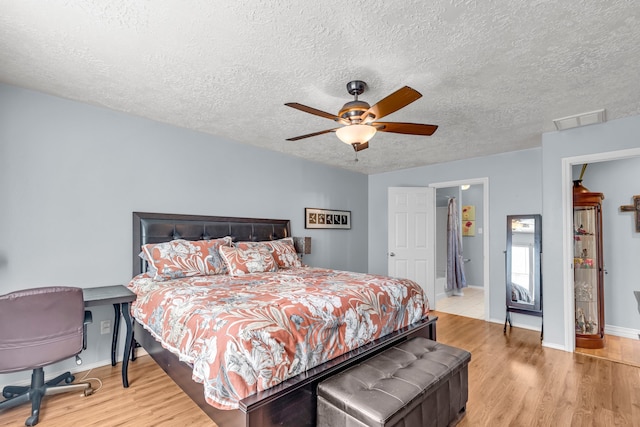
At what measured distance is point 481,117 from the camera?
127 inches

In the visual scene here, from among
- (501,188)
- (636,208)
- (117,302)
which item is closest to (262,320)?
(117,302)

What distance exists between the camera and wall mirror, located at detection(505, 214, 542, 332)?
407 cm

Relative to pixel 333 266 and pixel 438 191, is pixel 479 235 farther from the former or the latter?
pixel 333 266

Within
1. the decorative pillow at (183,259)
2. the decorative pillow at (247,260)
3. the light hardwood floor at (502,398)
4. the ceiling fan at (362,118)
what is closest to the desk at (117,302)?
the light hardwood floor at (502,398)

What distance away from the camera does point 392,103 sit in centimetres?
206

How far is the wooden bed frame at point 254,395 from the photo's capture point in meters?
1.56

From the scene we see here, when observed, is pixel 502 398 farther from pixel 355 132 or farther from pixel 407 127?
pixel 355 132

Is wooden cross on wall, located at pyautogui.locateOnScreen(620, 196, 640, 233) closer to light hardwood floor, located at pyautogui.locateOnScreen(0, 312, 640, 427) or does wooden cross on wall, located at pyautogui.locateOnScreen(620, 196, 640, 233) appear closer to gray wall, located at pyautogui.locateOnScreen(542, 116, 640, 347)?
gray wall, located at pyautogui.locateOnScreen(542, 116, 640, 347)

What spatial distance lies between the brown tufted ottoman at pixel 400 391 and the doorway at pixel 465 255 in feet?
10.8

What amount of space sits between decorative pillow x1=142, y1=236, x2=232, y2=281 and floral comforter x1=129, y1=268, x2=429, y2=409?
0.11 meters

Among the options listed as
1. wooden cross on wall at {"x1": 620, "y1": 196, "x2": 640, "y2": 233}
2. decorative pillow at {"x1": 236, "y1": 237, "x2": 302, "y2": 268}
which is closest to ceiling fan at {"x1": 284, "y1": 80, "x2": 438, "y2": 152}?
decorative pillow at {"x1": 236, "y1": 237, "x2": 302, "y2": 268}

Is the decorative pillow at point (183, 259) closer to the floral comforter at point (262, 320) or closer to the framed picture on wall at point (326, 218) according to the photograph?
the floral comforter at point (262, 320)

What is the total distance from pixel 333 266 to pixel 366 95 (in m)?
3.40

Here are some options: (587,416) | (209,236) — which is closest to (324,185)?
(209,236)
